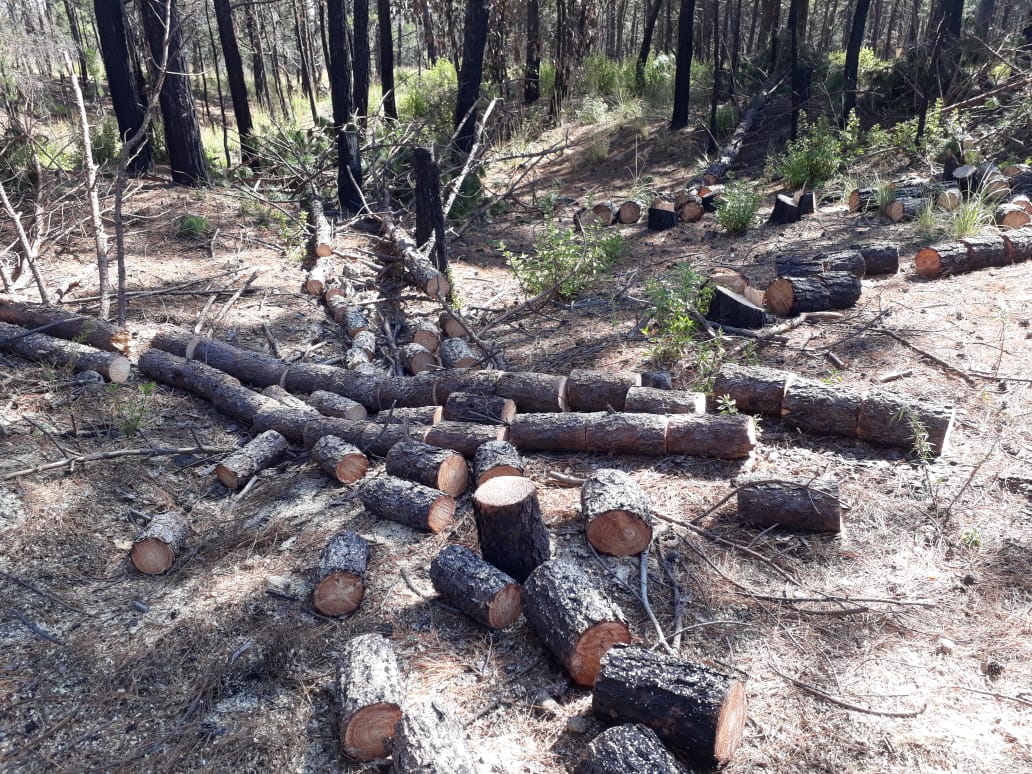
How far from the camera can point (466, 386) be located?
5.44 meters

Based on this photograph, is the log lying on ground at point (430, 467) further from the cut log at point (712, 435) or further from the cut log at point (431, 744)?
the cut log at point (431, 744)

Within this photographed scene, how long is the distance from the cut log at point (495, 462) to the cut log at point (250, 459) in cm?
159

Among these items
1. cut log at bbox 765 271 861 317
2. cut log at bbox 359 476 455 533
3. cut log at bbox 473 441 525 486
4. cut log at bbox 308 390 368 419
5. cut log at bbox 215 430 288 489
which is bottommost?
cut log at bbox 215 430 288 489

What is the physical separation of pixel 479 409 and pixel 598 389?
88 centimetres

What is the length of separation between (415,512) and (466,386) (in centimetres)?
152

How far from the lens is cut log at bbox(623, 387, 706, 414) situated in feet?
15.9

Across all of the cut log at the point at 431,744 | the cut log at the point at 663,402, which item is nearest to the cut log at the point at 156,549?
the cut log at the point at 431,744

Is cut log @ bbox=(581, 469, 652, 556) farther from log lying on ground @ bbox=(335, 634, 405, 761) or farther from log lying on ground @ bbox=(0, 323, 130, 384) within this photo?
log lying on ground @ bbox=(0, 323, 130, 384)

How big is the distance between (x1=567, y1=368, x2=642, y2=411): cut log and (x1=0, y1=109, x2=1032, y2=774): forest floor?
0.48 meters

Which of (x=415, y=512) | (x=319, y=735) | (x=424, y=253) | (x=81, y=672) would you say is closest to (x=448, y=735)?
(x=319, y=735)

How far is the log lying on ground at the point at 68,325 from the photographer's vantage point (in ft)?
20.7

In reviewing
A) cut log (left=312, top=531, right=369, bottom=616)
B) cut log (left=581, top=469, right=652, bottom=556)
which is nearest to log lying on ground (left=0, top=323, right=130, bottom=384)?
cut log (left=312, top=531, right=369, bottom=616)

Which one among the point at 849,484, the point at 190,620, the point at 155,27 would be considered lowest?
the point at 190,620

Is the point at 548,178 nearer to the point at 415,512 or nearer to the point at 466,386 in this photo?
the point at 466,386
